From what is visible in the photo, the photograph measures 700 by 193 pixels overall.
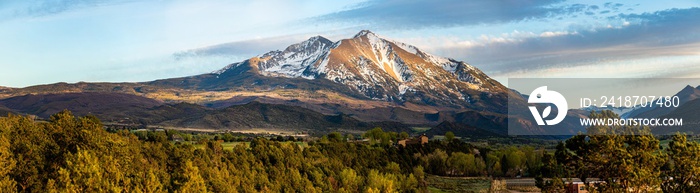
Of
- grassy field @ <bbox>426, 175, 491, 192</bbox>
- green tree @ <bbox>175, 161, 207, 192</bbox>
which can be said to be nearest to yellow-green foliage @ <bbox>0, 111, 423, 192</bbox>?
green tree @ <bbox>175, 161, 207, 192</bbox>

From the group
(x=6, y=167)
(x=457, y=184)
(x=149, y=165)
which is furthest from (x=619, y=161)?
(x=457, y=184)

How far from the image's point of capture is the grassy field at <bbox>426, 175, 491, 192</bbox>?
124 meters

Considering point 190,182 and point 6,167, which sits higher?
point 6,167

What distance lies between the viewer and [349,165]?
403 ft

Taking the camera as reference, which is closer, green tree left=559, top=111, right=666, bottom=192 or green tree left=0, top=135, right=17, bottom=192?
green tree left=559, top=111, right=666, bottom=192

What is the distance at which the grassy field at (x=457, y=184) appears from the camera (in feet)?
408

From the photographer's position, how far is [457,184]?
440 feet

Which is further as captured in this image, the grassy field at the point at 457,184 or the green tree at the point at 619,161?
the grassy field at the point at 457,184

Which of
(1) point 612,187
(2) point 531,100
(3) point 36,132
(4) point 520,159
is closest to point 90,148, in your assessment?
(3) point 36,132

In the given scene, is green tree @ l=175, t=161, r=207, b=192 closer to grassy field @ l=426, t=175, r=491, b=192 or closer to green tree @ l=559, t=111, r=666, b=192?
green tree @ l=559, t=111, r=666, b=192

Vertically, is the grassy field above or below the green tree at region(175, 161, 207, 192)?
below

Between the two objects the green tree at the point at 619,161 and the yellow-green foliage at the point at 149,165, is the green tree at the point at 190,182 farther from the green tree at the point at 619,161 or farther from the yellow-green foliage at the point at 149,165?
the green tree at the point at 619,161

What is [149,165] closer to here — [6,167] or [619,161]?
[6,167]

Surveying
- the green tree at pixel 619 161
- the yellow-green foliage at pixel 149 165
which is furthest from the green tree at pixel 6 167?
the green tree at pixel 619 161
